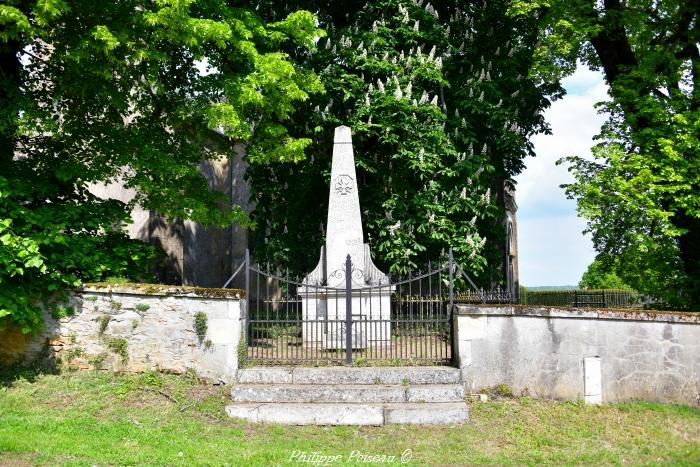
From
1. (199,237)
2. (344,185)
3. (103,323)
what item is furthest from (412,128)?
(199,237)

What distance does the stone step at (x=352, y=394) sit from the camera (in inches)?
312

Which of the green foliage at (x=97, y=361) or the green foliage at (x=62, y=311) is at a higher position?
the green foliage at (x=62, y=311)

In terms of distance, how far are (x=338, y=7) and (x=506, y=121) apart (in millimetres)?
5210

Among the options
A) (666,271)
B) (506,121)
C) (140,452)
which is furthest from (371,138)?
(140,452)

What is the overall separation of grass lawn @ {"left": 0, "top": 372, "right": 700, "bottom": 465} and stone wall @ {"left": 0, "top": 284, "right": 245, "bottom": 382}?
27cm

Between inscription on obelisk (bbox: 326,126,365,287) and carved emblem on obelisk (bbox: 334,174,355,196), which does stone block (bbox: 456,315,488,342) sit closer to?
inscription on obelisk (bbox: 326,126,365,287)

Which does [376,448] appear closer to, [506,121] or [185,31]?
[185,31]

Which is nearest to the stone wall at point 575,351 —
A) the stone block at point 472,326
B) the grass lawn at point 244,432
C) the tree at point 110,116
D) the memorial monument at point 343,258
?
the stone block at point 472,326

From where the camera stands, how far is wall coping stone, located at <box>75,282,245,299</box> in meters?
8.56

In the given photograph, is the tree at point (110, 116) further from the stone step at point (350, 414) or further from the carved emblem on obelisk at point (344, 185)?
the stone step at point (350, 414)

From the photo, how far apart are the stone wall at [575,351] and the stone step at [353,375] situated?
38 cm

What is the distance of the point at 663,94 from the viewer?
12.4 m

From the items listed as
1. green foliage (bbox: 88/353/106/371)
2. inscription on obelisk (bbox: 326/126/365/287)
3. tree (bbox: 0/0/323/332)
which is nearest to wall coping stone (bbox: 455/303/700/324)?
inscription on obelisk (bbox: 326/126/365/287)

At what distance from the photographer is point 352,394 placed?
793 centimetres
